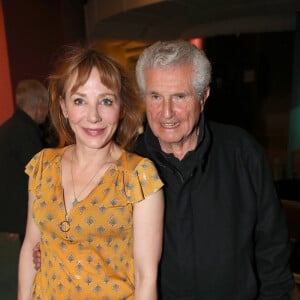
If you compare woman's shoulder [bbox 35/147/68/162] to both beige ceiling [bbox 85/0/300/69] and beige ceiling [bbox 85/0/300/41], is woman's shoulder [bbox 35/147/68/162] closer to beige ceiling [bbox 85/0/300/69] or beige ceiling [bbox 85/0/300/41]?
beige ceiling [bbox 85/0/300/69]

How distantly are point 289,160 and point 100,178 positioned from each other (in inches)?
175

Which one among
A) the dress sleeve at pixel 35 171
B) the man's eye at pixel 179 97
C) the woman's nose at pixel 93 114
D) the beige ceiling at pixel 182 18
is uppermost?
the beige ceiling at pixel 182 18

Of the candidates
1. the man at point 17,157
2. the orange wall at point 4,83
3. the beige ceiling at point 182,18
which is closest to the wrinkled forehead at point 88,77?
the man at point 17,157

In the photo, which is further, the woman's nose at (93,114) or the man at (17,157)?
the man at (17,157)

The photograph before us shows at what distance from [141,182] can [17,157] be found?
2.03 meters

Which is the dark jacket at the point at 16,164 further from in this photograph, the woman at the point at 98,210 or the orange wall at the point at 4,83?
the woman at the point at 98,210

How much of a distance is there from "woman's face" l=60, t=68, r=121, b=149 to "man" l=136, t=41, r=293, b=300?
18cm

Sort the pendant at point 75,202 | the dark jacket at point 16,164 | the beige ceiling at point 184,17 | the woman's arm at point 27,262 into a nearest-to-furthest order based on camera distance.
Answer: the pendant at point 75,202, the woman's arm at point 27,262, the dark jacket at point 16,164, the beige ceiling at point 184,17

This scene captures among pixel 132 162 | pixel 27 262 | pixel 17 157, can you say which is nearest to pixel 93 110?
pixel 132 162

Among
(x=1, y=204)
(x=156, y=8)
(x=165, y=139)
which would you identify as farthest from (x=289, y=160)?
(x=165, y=139)

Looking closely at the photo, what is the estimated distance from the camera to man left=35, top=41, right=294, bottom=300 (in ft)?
4.48

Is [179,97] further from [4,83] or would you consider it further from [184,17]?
[184,17]

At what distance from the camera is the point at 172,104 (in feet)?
4.51

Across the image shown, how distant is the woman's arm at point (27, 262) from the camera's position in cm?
146
